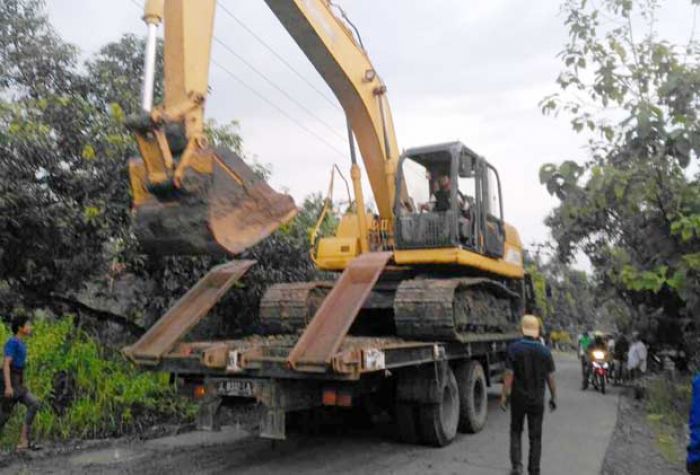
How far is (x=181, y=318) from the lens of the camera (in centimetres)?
794

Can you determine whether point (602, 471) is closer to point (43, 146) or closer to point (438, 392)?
point (438, 392)

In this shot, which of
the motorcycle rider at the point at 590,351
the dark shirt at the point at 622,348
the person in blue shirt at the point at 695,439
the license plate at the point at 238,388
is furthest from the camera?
the dark shirt at the point at 622,348

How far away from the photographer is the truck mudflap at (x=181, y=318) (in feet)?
24.0

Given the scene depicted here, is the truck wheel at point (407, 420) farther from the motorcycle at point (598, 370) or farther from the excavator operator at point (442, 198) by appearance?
the motorcycle at point (598, 370)

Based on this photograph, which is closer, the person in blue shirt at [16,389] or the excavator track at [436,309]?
the person in blue shirt at [16,389]

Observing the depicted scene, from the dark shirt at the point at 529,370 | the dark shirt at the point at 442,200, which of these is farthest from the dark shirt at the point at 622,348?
the dark shirt at the point at 529,370

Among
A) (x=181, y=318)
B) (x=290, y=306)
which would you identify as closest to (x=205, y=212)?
(x=181, y=318)

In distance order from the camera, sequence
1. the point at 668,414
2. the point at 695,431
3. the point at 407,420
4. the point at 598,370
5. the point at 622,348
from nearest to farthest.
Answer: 1. the point at 695,431
2. the point at 407,420
3. the point at 668,414
4. the point at 598,370
5. the point at 622,348

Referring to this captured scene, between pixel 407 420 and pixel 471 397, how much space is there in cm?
165

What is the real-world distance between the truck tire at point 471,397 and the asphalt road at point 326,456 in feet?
0.59

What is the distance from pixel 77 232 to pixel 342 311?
4332 millimetres

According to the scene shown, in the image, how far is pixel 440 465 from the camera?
24.1 ft

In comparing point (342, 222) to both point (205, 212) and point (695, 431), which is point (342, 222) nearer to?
point (205, 212)

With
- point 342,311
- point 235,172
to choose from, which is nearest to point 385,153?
point 342,311
